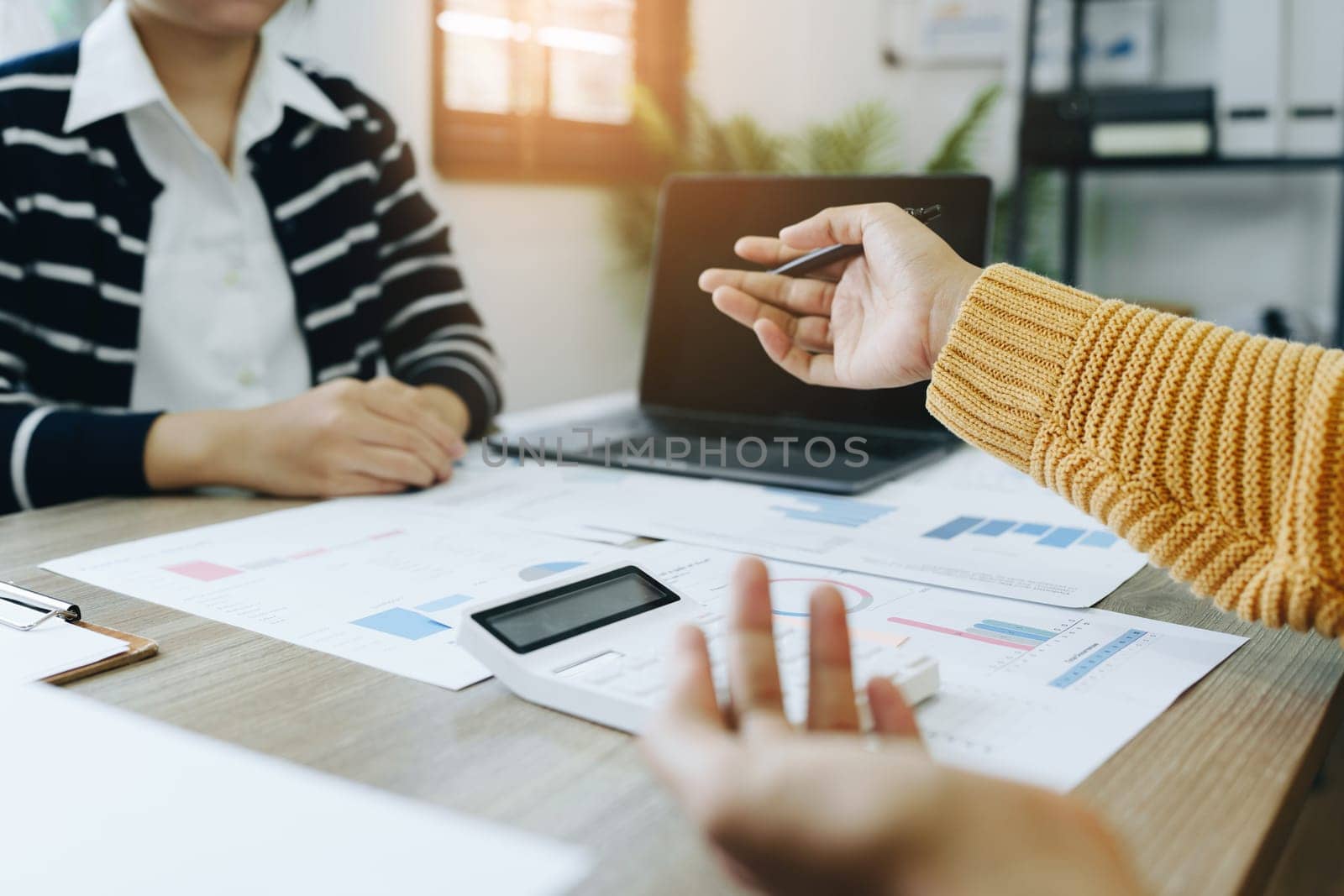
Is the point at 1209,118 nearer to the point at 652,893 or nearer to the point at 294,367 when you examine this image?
the point at 294,367

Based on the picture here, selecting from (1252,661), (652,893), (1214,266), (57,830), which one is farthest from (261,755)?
(1214,266)

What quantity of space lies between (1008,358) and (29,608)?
557mm

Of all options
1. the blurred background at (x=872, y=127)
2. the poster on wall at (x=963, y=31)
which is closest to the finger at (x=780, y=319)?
the blurred background at (x=872, y=127)

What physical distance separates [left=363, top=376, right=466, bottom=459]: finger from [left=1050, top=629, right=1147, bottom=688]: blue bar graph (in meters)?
0.57

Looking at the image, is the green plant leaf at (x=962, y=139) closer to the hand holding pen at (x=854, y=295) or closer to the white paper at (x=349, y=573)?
the hand holding pen at (x=854, y=295)

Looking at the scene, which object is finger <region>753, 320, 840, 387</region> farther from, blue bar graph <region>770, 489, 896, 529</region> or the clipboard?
the clipboard

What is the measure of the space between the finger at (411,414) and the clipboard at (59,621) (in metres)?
0.37

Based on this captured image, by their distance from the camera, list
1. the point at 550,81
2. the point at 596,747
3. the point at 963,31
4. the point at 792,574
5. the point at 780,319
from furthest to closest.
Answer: the point at 963,31 → the point at 550,81 → the point at 780,319 → the point at 792,574 → the point at 596,747

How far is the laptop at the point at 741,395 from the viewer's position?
990 millimetres

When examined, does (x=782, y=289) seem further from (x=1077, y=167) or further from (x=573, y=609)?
(x=1077, y=167)

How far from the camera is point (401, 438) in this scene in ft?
3.03

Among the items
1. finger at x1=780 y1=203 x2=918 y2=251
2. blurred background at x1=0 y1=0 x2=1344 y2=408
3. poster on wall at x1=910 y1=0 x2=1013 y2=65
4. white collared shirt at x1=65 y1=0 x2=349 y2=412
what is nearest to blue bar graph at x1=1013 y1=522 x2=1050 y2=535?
Answer: finger at x1=780 y1=203 x2=918 y2=251

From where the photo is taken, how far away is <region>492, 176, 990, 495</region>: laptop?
3.25 feet

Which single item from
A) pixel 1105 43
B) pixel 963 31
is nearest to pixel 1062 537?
pixel 1105 43
